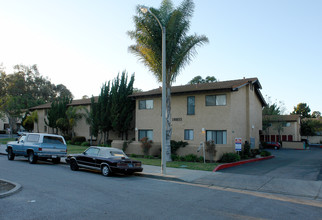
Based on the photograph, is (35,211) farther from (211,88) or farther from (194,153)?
(211,88)

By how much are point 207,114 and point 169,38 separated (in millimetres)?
6978

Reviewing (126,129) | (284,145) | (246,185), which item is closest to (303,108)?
(284,145)

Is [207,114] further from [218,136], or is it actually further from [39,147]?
[39,147]

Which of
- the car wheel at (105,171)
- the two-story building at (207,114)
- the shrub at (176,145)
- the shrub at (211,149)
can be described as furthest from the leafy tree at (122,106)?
the car wheel at (105,171)

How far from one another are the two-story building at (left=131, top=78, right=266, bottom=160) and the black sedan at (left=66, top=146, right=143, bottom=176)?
26.2 ft

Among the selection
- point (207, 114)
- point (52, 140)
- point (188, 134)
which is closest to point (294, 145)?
point (188, 134)

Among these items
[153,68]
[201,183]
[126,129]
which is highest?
[153,68]

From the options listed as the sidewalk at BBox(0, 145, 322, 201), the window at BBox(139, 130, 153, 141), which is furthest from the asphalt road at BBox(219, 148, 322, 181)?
the window at BBox(139, 130, 153, 141)

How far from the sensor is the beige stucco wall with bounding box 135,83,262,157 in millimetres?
21203

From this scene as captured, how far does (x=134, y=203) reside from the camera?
779 centimetres

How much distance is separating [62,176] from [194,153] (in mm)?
11074

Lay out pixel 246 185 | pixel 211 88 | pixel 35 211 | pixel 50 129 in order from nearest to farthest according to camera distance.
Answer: pixel 35 211
pixel 246 185
pixel 211 88
pixel 50 129

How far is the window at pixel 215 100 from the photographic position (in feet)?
71.1

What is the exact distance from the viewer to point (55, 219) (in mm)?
6098
